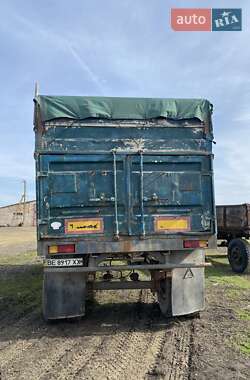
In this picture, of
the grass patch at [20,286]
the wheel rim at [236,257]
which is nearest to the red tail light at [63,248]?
the grass patch at [20,286]

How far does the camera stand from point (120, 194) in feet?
23.1

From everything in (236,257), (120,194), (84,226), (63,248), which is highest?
(120,194)

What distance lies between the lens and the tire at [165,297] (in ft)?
23.9

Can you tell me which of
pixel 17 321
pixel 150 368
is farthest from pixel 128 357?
pixel 17 321

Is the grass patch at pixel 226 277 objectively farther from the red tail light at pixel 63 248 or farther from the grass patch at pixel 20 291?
the red tail light at pixel 63 248

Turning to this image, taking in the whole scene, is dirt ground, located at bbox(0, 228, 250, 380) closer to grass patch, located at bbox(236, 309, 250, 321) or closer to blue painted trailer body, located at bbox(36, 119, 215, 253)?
grass patch, located at bbox(236, 309, 250, 321)

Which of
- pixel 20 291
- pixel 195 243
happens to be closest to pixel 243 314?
pixel 195 243

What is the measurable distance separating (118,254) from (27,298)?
10.1 feet

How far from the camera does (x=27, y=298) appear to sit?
31.2 ft

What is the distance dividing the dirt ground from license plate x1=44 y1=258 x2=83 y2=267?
97 centimetres

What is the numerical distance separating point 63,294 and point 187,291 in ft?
6.26

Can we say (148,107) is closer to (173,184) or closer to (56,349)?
(173,184)

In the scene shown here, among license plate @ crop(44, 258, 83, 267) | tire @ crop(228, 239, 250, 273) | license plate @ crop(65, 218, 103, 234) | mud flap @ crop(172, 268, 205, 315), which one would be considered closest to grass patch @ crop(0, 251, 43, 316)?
license plate @ crop(44, 258, 83, 267)

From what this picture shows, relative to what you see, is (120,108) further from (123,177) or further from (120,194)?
(120,194)
